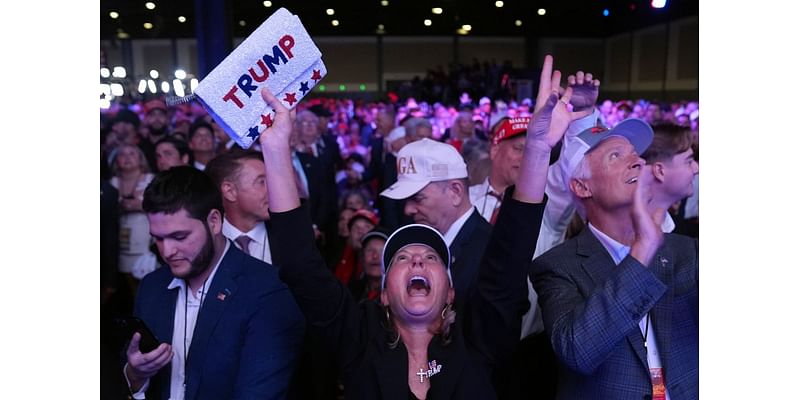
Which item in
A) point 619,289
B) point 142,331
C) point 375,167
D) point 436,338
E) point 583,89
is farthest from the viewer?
point 375,167

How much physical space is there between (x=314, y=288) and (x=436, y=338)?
0.39m

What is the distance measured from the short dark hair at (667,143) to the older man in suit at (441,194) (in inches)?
28.3

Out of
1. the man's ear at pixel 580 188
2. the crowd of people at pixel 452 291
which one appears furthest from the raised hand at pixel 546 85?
the man's ear at pixel 580 188

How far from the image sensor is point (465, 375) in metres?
2.23

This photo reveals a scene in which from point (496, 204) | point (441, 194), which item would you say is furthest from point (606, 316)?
point (496, 204)

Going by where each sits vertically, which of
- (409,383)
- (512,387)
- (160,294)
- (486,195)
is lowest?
(512,387)

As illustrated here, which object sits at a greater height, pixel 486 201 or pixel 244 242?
pixel 486 201

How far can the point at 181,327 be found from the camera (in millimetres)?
2588

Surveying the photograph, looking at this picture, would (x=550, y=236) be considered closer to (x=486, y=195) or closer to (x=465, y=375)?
(x=486, y=195)

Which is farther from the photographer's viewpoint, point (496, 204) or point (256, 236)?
point (496, 204)

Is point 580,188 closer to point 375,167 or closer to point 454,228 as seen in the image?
point 454,228

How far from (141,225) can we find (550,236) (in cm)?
315
